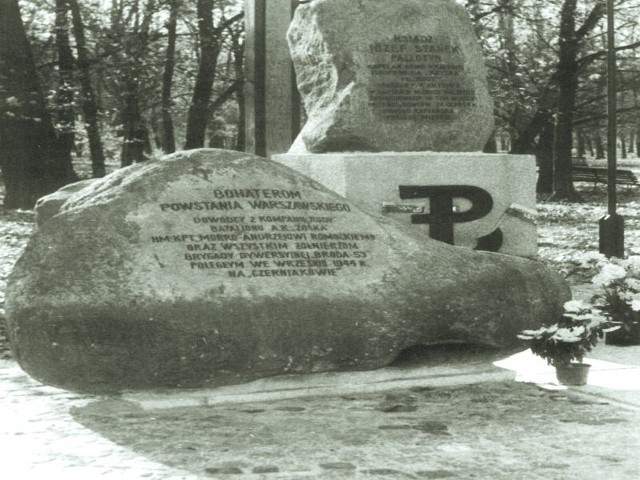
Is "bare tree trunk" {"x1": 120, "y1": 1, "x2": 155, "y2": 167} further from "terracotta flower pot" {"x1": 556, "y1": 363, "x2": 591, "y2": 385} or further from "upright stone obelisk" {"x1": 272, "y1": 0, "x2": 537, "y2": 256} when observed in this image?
"terracotta flower pot" {"x1": 556, "y1": 363, "x2": 591, "y2": 385}

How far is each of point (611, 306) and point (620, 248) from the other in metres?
2.99

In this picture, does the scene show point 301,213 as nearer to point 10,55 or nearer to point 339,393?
point 339,393

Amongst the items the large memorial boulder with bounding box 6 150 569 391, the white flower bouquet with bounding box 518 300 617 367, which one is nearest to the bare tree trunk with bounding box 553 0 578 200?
the white flower bouquet with bounding box 518 300 617 367

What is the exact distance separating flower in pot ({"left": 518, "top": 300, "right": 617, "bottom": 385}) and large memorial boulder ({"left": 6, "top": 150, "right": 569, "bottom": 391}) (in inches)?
7.1

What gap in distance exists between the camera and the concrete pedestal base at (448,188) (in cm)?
804

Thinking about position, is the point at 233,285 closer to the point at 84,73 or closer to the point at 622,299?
the point at 622,299

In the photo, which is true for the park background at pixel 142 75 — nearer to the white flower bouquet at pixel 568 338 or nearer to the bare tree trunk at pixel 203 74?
the bare tree trunk at pixel 203 74

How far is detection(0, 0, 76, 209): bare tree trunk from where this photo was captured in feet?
49.6

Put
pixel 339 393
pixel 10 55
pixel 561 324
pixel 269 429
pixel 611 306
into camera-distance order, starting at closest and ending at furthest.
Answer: pixel 269 429
pixel 339 393
pixel 561 324
pixel 611 306
pixel 10 55

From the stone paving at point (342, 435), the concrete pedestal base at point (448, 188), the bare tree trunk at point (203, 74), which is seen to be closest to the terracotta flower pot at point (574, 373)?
the stone paving at point (342, 435)

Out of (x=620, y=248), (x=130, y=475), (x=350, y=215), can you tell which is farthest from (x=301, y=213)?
(x=620, y=248)

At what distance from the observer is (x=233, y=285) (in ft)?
18.8

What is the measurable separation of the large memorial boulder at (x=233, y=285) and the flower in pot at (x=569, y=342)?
0.59ft

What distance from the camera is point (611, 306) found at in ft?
25.4
